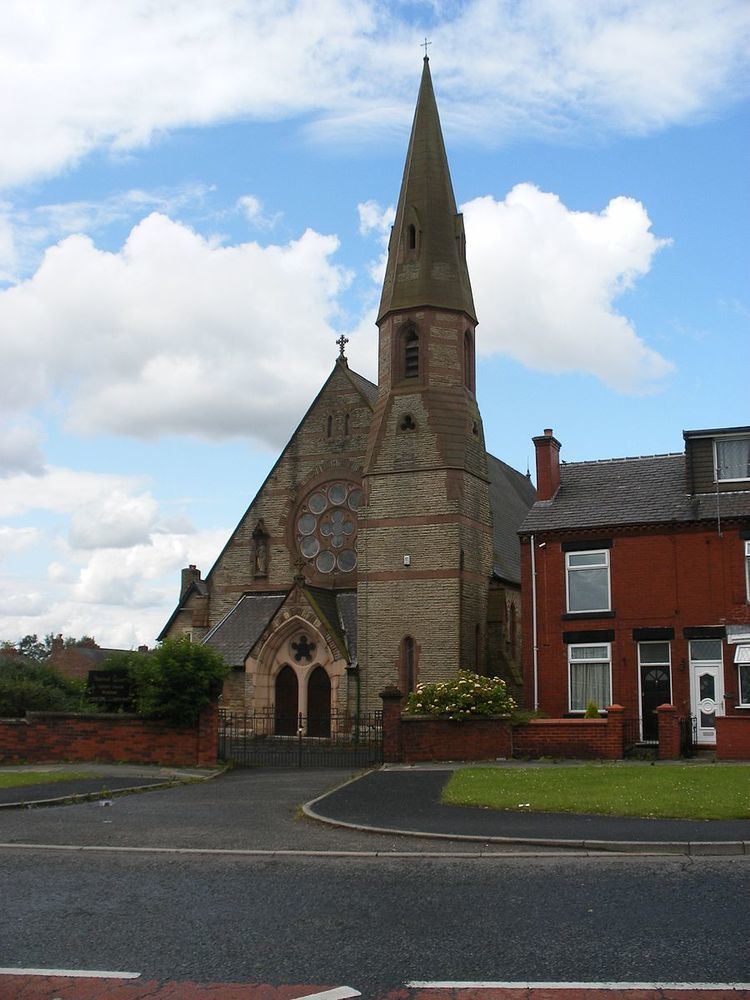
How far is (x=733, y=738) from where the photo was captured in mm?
22641

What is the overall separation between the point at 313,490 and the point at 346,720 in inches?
401

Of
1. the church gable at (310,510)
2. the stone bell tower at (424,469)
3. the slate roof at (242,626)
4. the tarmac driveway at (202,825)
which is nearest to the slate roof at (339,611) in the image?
A: the church gable at (310,510)

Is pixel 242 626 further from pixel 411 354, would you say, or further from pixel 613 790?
pixel 613 790

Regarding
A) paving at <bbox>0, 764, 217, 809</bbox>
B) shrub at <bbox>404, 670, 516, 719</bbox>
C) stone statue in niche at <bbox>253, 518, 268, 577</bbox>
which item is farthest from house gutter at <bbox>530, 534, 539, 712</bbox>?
stone statue in niche at <bbox>253, 518, 268, 577</bbox>

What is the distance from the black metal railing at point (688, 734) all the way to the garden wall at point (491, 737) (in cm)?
→ 236

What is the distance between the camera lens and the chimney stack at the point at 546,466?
3108cm

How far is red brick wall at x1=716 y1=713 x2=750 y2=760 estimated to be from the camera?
22547 mm

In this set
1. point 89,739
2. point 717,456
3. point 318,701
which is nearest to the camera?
point 89,739

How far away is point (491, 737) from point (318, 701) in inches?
548

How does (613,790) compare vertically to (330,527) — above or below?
below

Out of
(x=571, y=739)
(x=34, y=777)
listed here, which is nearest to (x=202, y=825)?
(x=34, y=777)

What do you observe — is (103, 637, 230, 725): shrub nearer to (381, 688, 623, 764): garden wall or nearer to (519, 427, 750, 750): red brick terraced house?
(381, 688, 623, 764): garden wall

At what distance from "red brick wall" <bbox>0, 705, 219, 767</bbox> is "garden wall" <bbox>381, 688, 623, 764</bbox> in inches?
186

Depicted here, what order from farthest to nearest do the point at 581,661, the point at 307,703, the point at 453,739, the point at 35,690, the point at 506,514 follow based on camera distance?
the point at 506,514 < the point at 307,703 < the point at 581,661 < the point at 35,690 < the point at 453,739
